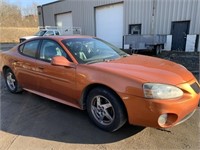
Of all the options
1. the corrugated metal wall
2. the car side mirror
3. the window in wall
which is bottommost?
the car side mirror

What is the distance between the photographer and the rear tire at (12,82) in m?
4.98

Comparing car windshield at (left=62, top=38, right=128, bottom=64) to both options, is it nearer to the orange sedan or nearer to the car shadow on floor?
the orange sedan

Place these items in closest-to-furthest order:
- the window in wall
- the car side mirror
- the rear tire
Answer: the car side mirror
the rear tire
the window in wall

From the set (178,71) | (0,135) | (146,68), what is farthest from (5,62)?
(178,71)

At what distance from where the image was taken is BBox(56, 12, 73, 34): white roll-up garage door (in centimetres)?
2105

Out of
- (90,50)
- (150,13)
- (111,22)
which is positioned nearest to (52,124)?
(90,50)

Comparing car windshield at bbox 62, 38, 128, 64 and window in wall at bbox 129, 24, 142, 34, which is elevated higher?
window in wall at bbox 129, 24, 142, 34

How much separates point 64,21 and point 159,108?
21046mm

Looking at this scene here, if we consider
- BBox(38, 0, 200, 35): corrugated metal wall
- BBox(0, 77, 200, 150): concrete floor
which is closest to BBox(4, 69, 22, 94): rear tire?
BBox(0, 77, 200, 150): concrete floor

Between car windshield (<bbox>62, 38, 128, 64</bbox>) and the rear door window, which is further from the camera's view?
the rear door window

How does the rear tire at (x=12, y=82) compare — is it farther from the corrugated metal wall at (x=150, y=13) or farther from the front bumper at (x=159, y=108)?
the corrugated metal wall at (x=150, y=13)

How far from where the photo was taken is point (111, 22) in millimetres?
16453

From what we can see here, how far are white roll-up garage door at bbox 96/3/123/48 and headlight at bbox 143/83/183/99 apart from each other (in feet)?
45.3

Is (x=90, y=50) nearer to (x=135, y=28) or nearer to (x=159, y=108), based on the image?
(x=159, y=108)
